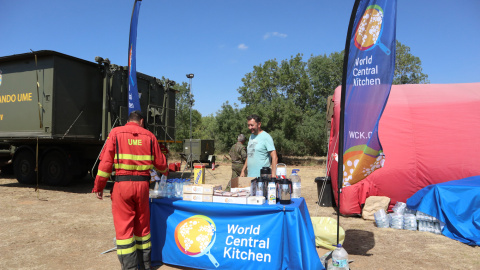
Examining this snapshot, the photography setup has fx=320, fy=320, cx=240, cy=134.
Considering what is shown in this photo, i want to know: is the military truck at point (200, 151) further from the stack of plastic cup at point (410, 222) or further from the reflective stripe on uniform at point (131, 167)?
the reflective stripe on uniform at point (131, 167)

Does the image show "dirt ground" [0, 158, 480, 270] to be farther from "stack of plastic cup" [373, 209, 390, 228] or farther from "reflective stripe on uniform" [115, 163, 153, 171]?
"reflective stripe on uniform" [115, 163, 153, 171]

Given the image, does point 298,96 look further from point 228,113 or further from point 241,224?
point 241,224

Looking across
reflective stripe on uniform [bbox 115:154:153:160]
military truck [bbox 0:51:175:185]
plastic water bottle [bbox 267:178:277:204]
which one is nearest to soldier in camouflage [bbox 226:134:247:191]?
military truck [bbox 0:51:175:185]

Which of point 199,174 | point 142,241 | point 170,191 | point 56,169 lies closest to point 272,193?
point 199,174

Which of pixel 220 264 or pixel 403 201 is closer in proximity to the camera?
pixel 220 264

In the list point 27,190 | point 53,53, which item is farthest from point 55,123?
point 27,190

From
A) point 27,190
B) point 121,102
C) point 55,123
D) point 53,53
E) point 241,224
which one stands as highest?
point 53,53

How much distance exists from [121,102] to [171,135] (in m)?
2.27

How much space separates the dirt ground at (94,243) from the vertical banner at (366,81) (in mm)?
1447

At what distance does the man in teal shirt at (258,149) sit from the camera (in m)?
4.68

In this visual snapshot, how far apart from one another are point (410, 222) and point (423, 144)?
6.25 feet

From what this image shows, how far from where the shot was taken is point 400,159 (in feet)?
22.4

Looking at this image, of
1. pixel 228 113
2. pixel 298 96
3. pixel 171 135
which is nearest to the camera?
pixel 171 135

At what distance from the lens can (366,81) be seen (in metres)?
3.58
